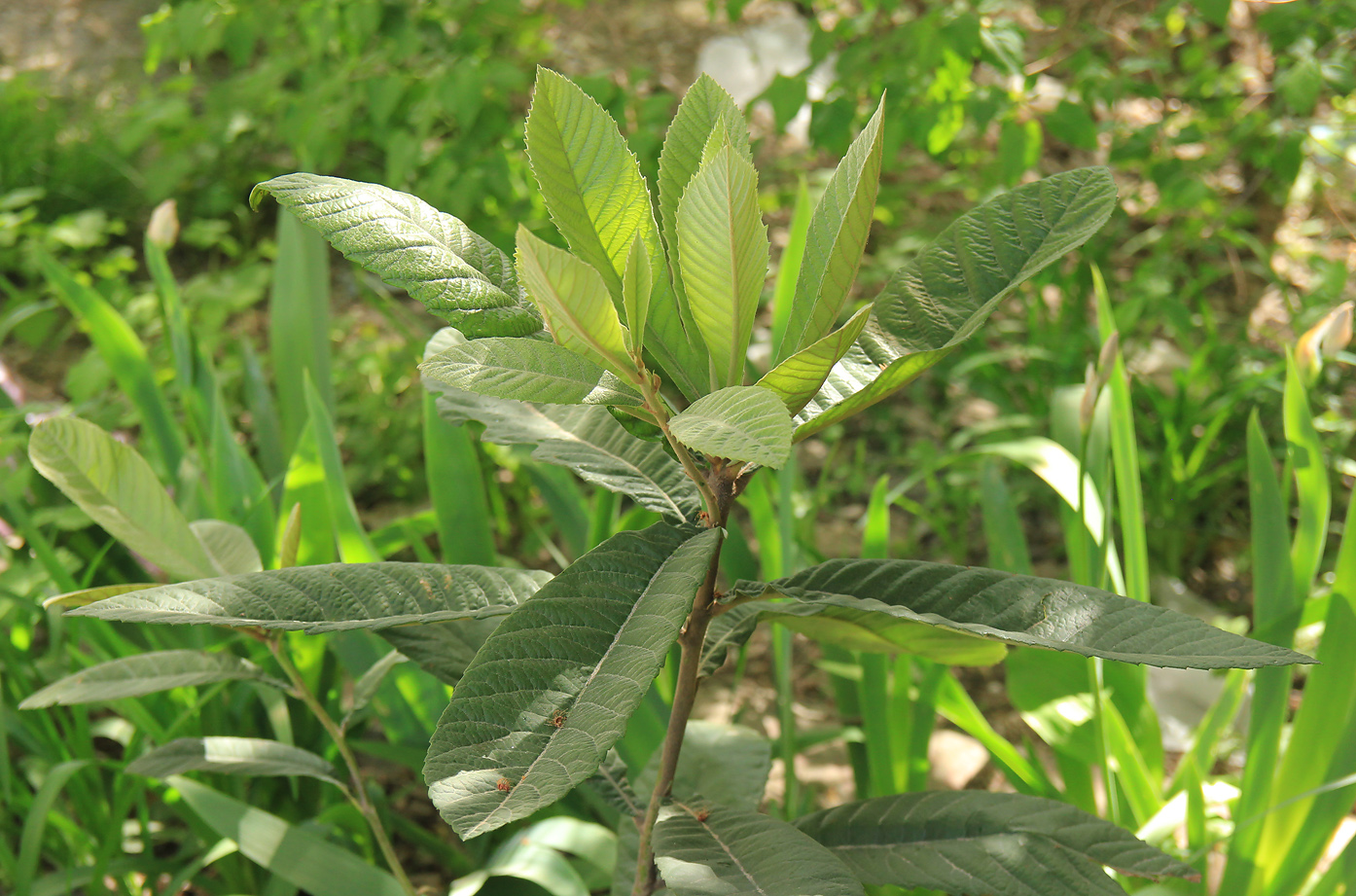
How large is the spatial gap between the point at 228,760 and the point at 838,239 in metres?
0.71

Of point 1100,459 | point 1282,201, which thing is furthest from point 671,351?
point 1282,201

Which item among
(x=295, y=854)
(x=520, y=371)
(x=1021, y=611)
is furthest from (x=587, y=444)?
(x=295, y=854)

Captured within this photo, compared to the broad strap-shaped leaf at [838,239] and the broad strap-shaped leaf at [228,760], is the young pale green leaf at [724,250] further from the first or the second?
the broad strap-shaped leaf at [228,760]

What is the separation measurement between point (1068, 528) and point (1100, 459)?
111 mm

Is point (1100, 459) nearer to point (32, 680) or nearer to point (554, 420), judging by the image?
point (554, 420)

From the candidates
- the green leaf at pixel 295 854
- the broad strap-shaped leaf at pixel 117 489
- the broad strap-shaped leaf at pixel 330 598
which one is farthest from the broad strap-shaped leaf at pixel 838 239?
the green leaf at pixel 295 854

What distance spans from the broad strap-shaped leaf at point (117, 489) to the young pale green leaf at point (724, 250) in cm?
50

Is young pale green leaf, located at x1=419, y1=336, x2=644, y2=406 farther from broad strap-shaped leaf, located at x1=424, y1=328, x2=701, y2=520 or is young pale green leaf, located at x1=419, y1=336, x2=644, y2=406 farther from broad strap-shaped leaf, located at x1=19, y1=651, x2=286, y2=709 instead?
broad strap-shaped leaf, located at x1=19, y1=651, x2=286, y2=709

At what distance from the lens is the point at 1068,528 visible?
1.10 metres

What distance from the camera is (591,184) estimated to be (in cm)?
58

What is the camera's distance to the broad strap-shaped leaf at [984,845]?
687mm

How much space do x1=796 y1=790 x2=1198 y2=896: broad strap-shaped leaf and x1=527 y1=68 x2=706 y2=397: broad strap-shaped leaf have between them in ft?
1.48

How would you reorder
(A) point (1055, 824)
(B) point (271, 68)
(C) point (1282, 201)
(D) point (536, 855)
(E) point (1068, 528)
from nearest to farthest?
(A) point (1055, 824) → (D) point (536, 855) → (E) point (1068, 528) → (B) point (271, 68) → (C) point (1282, 201)

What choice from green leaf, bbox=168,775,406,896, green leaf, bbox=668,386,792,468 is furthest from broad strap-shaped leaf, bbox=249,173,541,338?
green leaf, bbox=168,775,406,896
